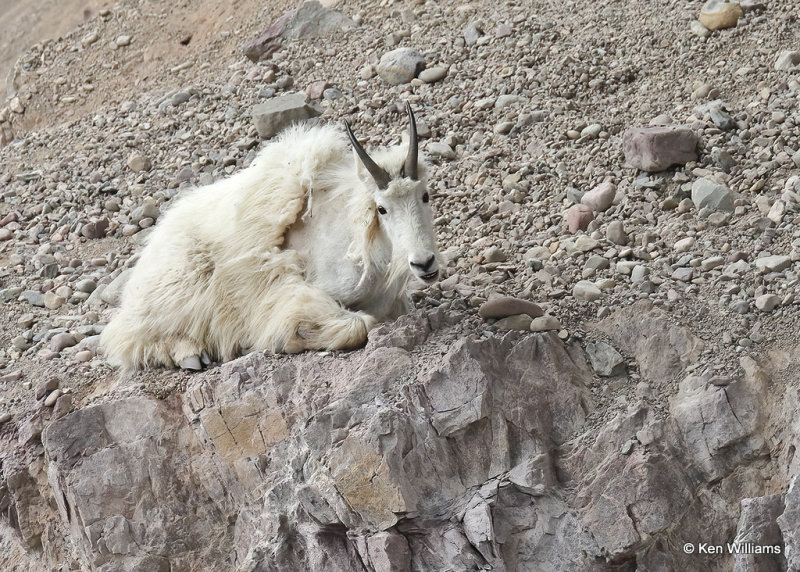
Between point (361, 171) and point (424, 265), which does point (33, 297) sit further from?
point (424, 265)

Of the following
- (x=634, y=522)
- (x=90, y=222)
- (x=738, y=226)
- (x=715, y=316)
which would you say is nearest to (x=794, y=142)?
(x=738, y=226)

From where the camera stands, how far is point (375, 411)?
5.75m

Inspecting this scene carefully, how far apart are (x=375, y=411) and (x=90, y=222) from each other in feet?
15.5

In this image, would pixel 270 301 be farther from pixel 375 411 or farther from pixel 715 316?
pixel 715 316

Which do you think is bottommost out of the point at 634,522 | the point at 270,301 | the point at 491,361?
the point at 634,522

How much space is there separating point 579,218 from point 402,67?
136 inches

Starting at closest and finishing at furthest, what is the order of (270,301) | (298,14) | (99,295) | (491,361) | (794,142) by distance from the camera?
(491,361)
(270,301)
(794,142)
(99,295)
(298,14)

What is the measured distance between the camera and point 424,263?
5.95 meters

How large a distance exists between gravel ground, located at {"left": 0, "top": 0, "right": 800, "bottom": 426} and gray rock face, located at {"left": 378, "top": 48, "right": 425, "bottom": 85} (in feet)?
0.50

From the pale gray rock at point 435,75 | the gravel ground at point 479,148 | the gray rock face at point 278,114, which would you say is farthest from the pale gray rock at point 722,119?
the gray rock face at point 278,114

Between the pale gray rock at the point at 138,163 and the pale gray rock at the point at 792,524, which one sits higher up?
the pale gray rock at the point at 138,163

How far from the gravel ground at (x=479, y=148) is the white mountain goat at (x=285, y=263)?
32 centimetres

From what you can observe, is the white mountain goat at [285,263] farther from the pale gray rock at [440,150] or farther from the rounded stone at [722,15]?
the rounded stone at [722,15]

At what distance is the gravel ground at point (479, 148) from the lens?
662 centimetres
